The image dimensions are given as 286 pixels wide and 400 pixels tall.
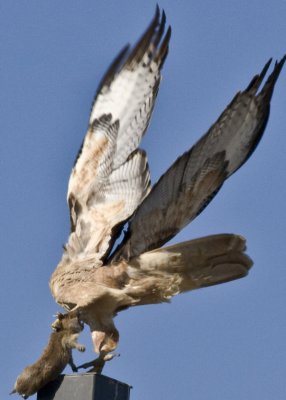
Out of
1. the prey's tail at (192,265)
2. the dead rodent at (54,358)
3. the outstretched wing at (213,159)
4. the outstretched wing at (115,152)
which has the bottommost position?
the dead rodent at (54,358)

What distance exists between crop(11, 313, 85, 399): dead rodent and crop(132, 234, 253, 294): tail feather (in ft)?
2.29

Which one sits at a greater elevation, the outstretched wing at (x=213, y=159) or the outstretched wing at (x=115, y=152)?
the outstretched wing at (x=115, y=152)

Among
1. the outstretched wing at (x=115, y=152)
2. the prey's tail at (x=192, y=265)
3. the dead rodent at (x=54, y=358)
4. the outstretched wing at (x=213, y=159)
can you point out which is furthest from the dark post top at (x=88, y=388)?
the outstretched wing at (x=115, y=152)

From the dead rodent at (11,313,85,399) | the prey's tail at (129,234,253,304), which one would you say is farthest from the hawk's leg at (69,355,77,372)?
the prey's tail at (129,234,253,304)

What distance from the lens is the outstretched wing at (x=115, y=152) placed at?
10203mm

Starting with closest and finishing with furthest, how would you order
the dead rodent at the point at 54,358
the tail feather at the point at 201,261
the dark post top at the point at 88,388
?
the dark post top at the point at 88,388 < the dead rodent at the point at 54,358 < the tail feather at the point at 201,261

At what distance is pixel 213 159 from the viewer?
8945 millimetres

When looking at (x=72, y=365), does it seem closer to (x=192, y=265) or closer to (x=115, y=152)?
(x=192, y=265)

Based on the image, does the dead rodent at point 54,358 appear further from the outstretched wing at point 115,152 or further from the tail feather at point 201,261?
the outstretched wing at point 115,152

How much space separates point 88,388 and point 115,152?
395 cm

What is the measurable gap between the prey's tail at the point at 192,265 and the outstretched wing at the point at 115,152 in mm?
617

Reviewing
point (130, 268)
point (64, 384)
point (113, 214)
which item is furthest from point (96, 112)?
point (64, 384)

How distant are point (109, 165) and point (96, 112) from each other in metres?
0.96

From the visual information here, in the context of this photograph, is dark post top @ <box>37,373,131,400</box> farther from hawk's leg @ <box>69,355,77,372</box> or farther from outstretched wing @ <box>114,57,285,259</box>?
outstretched wing @ <box>114,57,285,259</box>
